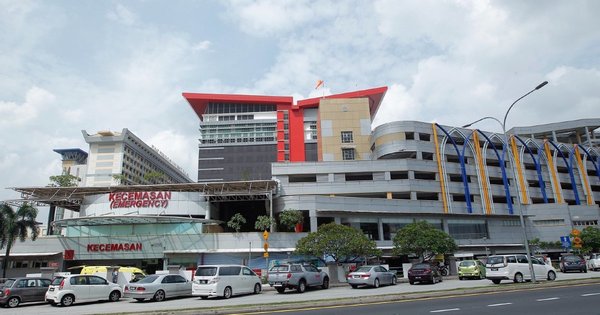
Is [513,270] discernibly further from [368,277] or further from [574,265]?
[574,265]

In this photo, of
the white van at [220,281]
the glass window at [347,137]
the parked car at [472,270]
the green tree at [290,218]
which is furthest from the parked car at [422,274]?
the glass window at [347,137]

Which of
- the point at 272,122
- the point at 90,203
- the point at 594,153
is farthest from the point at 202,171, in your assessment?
the point at 594,153

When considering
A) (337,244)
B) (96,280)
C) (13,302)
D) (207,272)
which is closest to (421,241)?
(337,244)

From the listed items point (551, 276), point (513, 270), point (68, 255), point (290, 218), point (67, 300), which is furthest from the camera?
point (290, 218)

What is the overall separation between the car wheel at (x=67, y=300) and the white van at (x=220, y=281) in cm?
595

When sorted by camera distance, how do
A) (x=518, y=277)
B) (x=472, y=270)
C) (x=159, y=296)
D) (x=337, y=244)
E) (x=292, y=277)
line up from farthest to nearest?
1. (x=337, y=244)
2. (x=472, y=270)
3. (x=518, y=277)
4. (x=292, y=277)
5. (x=159, y=296)

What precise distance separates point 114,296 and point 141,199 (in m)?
31.1

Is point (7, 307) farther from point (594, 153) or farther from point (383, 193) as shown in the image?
point (594, 153)

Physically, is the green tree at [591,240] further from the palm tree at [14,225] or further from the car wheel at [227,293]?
the palm tree at [14,225]

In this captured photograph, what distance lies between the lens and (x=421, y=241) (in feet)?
124

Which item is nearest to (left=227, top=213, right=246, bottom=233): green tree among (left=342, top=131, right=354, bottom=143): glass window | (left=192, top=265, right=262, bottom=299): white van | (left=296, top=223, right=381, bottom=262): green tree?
(left=296, top=223, right=381, bottom=262): green tree

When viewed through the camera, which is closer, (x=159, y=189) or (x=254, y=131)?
(x=159, y=189)

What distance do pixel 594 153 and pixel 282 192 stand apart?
200ft

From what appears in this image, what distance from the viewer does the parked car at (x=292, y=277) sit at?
73.5 ft
